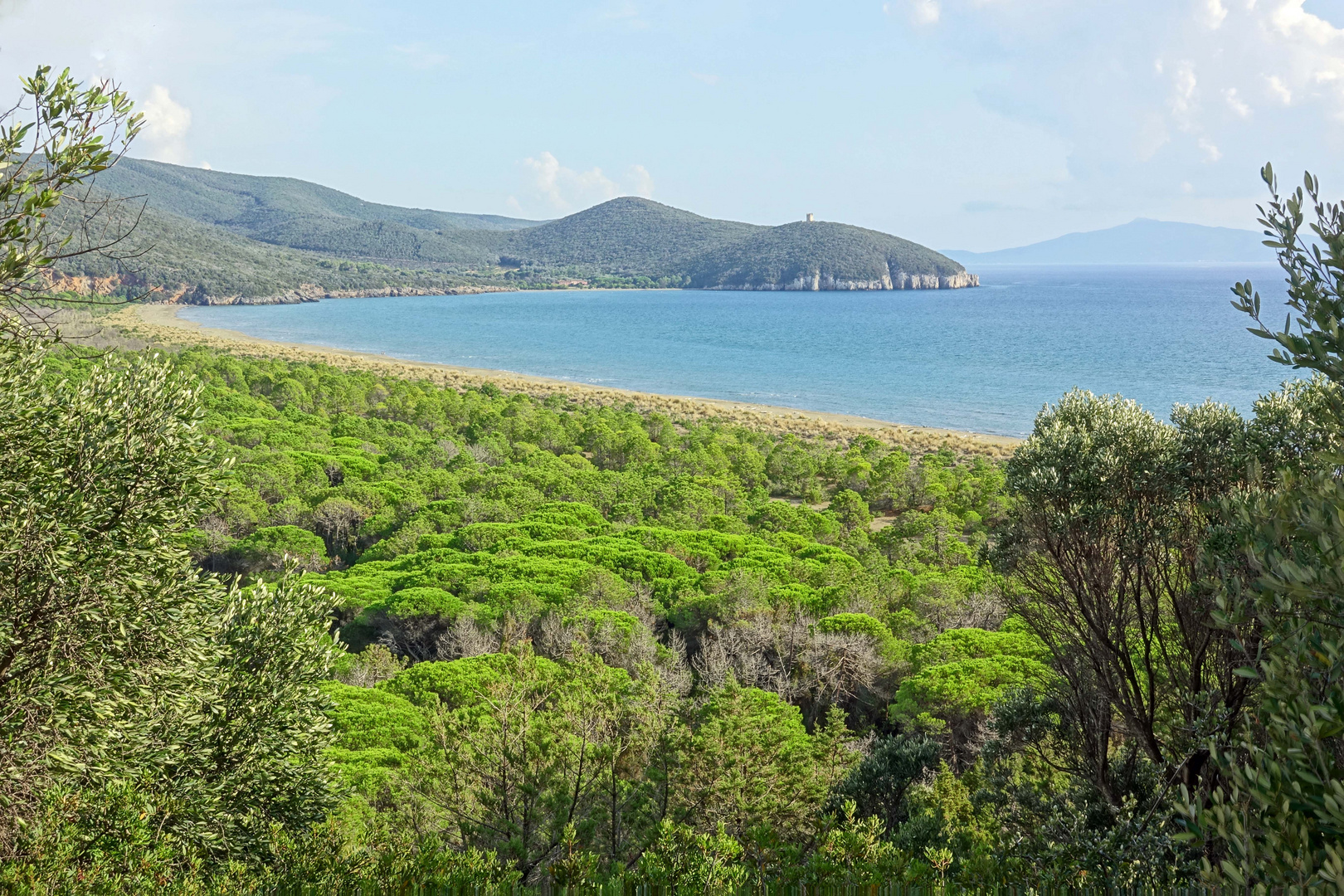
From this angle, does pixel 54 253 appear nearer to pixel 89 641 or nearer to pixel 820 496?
pixel 89 641

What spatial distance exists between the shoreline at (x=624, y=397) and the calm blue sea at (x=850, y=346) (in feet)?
14.0

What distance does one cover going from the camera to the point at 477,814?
29.1ft

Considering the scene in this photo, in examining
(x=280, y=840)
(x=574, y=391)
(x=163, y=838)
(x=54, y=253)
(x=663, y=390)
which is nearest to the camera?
(x=54, y=253)

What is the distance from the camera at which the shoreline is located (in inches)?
1806

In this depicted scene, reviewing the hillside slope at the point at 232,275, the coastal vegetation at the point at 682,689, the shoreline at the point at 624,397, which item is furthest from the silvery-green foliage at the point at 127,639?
the hillside slope at the point at 232,275

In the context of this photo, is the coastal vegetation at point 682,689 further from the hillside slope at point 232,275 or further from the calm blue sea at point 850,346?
the hillside slope at point 232,275

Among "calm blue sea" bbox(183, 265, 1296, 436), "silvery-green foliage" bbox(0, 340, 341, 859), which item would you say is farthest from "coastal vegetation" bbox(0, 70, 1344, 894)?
"calm blue sea" bbox(183, 265, 1296, 436)

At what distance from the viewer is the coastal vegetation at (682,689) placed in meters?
4.71

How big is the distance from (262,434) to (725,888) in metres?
29.0

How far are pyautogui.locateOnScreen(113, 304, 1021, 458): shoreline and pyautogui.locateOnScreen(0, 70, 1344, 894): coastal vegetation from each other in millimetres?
29991

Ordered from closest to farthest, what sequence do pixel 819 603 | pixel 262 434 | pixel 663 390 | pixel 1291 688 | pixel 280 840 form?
1. pixel 1291 688
2. pixel 280 840
3. pixel 819 603
4. pixel 262 434
5. pixel 663 390

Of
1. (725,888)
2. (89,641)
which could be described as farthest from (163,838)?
(725,888)

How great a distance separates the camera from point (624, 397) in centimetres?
5803

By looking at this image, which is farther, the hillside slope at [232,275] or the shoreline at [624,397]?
the hillside slope at [232,275]
